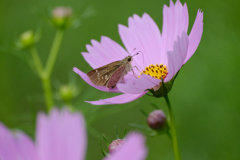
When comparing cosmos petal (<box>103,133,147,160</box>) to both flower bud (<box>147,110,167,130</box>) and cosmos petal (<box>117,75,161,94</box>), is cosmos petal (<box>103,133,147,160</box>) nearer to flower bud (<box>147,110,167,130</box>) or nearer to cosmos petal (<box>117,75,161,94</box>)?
cosmos petal (<box>117,75,161,94</box>)

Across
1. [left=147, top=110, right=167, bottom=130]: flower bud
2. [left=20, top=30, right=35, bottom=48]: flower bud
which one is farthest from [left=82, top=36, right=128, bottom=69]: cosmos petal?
[left=20, top=30, right=35, bottom=48]: flower bud

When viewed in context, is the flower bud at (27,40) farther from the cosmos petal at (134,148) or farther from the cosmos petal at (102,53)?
the cosmos petal at (134,148)

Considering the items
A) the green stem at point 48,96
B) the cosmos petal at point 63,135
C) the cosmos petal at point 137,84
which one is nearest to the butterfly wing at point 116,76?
the cosmos petal at point 137,84

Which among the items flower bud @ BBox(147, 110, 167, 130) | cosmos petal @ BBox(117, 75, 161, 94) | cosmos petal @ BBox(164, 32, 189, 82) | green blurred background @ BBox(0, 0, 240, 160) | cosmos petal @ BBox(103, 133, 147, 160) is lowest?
green blurred background @ BBox(0, 0, 240, 160)

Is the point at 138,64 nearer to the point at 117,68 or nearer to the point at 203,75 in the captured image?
the point at 117,68

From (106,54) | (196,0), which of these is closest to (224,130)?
(196,0)

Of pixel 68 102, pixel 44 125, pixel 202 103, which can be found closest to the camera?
pixel 44 125

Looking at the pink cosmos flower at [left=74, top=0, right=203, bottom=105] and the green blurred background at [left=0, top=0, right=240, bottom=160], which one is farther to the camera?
the green blurred background at [left=0, top=0, right=240, bottom=160]
